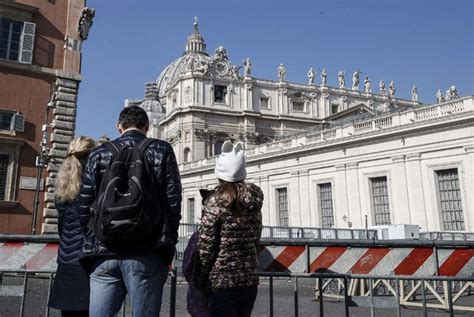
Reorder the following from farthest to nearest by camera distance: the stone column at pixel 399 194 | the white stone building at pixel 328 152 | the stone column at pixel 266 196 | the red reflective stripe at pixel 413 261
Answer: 1. the stone column at pixel 266 196
2. the stone column at pixel 399 194
3. the white stone building at pixel 328 152
4. the red reflective stripe at pixel 413 261

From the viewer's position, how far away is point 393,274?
14.8ft

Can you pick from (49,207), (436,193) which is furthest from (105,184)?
(436,193)

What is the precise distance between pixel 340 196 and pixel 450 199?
6760 millimetres

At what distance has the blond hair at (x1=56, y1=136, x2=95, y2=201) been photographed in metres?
3.71

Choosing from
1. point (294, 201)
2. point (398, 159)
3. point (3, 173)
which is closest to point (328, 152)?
point (294, 201)

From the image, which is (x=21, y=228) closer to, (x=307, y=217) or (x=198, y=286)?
(x=198, y=286)

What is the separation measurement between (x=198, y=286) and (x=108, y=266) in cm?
73

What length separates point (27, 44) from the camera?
1591 centimetres

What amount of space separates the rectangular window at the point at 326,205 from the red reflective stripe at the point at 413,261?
2353 centimetres

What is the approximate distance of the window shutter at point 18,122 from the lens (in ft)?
50.1

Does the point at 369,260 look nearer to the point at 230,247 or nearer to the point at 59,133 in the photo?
the point at 230,247

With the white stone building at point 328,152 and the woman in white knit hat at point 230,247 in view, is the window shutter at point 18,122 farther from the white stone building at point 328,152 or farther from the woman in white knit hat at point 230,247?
the white stone building at point 328,152

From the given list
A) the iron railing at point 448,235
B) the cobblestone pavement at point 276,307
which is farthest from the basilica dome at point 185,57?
the cobblestone pavement at point 276,307

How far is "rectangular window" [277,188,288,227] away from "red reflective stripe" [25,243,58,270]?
26.7m
